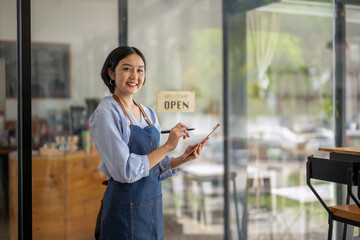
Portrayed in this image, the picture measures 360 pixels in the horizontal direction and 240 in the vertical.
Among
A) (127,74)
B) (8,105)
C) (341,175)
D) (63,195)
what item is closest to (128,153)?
(127,74)

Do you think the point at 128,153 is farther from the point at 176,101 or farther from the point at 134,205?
the point at 176,101

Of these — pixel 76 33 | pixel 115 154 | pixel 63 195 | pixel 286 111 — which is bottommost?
pixel 63 195

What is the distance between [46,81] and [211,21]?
56.2 inches

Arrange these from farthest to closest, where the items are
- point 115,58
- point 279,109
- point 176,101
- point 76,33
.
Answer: point 279,109 → point 176,101 → point 76,33 → point 115,58

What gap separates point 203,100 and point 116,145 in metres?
1.62

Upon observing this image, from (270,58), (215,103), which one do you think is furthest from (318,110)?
(215,103)

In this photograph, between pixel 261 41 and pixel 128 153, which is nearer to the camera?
pixel 128 153

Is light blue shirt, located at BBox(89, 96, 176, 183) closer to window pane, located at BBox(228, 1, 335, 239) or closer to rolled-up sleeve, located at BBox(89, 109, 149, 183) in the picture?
rolled-up sleeve, located at BBox(89, 109, 149, 183)

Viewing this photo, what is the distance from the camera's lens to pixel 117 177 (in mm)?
2141

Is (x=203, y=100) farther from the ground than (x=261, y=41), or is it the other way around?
(x=261, y=41)

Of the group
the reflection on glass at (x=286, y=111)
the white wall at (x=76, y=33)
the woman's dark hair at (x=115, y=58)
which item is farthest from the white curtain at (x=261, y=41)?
the woman's dark hair at (x=115, y=58)

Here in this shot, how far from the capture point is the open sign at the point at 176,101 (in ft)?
11.2

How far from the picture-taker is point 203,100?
3.62 meters

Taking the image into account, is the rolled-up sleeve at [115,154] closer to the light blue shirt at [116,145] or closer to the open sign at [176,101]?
the light blue shirt at [116,145]
